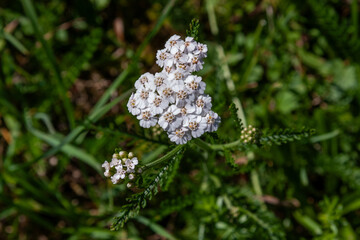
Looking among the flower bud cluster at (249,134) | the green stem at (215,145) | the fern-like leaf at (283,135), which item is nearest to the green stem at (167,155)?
the green stem at (215,145)

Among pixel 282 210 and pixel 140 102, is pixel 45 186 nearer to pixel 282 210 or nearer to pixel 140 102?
pixel 140 102

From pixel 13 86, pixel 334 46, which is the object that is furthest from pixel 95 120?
pixel 334 46

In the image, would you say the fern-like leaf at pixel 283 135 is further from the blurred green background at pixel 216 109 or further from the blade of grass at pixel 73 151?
the blade of grass at pixel 73 151

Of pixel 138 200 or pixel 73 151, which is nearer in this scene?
pixel 138 200

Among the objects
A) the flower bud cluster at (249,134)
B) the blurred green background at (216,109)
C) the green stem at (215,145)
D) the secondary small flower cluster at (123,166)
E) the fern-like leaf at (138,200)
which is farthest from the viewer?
the blurred green background at (216,109)

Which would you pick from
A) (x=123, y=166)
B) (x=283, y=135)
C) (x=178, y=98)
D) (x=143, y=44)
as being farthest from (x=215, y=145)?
(x=143, y=44)

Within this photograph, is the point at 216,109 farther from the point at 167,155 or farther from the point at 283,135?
the point at 167,155

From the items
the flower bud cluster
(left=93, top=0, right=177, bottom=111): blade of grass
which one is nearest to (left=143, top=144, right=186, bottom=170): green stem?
the flower bud cluster
